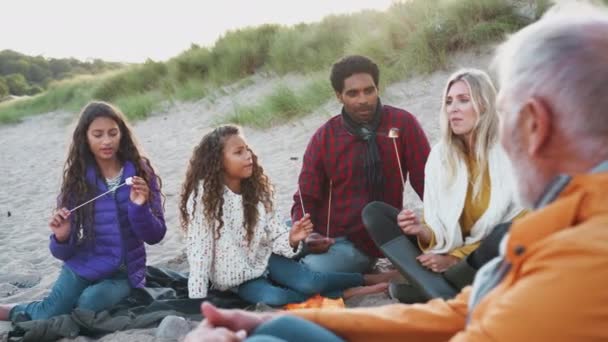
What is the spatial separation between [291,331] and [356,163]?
7.66ft

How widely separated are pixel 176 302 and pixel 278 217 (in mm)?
758

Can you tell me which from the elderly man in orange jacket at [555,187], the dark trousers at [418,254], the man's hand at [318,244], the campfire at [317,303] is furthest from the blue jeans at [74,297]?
the elderly man in orange jacket at [555,187]

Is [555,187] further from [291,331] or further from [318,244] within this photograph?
[318,244]

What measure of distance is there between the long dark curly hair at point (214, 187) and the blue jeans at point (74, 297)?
0.52 m

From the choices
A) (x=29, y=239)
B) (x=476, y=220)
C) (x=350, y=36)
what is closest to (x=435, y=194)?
(x=476, y=220)

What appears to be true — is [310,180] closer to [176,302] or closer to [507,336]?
[176,302]

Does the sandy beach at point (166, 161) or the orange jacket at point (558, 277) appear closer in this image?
the orange jacket at point (558, 277)

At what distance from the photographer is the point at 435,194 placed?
3.29m

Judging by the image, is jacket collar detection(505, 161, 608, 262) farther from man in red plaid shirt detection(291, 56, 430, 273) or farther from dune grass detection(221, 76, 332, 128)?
dune grass detection(221, 76, 332, 128)

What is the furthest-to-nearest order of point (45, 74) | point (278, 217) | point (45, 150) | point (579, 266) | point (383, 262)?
1. point (45, 74)
2. point (45, 150)
3. point (383, 262)
4. point (278, 217)
5. point (579, 266)

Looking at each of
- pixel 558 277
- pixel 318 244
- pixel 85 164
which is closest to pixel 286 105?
pixel 318 244

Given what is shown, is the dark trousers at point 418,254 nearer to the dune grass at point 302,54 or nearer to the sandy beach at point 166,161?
the sandy beach at point 166,161

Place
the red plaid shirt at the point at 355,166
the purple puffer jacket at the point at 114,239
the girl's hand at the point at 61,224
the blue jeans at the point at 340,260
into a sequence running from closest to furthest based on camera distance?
the girl's hand at the point at 61,224, the purple puffer jacket at the point at 114,239, the blue jeans at the point at 340,260, the red plaid shirt at the point at 355,166

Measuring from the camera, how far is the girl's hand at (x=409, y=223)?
315cm
